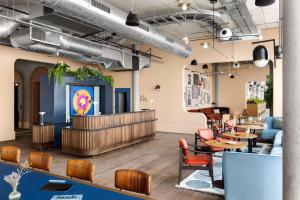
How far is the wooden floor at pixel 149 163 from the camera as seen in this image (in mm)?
4098

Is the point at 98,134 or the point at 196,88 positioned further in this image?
the point at 196,88

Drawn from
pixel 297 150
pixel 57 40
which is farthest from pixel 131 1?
pixel 297 150

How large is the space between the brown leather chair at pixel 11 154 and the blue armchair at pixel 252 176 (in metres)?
2.88

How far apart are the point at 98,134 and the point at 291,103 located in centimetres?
539

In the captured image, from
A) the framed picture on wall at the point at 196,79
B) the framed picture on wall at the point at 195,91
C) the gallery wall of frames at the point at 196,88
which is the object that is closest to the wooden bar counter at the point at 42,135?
the gallery wall of frames at the point at 196,88

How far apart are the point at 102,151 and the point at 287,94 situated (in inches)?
220

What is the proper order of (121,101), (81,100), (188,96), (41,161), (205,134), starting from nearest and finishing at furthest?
(41,161), (205,134), (81,100), (188,96), (121,101)

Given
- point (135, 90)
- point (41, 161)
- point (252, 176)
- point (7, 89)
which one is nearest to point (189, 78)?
point (135, 90)

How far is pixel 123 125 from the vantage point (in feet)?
24.6

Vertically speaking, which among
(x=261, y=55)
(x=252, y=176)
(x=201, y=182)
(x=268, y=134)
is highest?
(x=261, y=55)

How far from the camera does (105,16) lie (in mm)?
5090

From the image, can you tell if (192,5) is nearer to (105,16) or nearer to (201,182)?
(105,16)

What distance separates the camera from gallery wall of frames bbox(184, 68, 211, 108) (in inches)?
480

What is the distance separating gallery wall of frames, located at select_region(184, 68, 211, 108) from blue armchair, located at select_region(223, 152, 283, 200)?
8507mm
